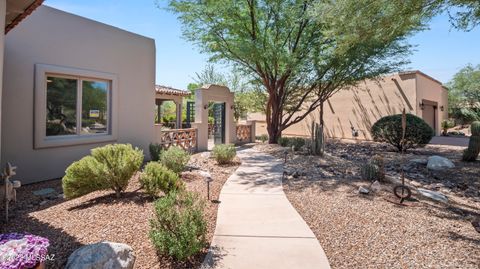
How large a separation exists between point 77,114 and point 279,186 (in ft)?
20.2

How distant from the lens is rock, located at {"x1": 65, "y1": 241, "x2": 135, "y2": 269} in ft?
9.10

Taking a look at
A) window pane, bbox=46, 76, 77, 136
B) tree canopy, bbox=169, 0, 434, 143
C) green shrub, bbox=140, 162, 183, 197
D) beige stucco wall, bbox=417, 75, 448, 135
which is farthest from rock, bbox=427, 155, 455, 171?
window pane, bbox=46, 76, 77, 136

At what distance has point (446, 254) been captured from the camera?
3.58 meters

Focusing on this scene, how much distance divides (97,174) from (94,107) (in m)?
4.46

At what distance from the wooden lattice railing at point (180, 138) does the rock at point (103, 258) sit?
8135 millimetres

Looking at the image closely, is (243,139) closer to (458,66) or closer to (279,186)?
(279,186)

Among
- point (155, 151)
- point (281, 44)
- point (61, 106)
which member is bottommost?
point (155, 151)

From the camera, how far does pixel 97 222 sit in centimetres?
411

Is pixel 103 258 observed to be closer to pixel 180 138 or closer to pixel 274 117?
pixel 180 138

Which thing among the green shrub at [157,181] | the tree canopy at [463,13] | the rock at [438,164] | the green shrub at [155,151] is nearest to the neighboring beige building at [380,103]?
the rock at [438,164]

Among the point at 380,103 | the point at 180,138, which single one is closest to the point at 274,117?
the point at 180,138

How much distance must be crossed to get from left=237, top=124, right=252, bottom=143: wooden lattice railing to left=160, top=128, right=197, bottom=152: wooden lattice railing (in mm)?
4184

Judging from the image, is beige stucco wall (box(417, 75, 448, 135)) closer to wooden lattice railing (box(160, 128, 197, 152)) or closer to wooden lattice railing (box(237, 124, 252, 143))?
wooden lattice railing (box(237, 124, 252, 143))

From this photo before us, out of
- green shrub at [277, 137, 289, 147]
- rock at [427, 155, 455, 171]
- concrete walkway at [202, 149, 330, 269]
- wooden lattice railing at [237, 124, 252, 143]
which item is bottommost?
concrete walkway at [202, 149, 330, 269]
